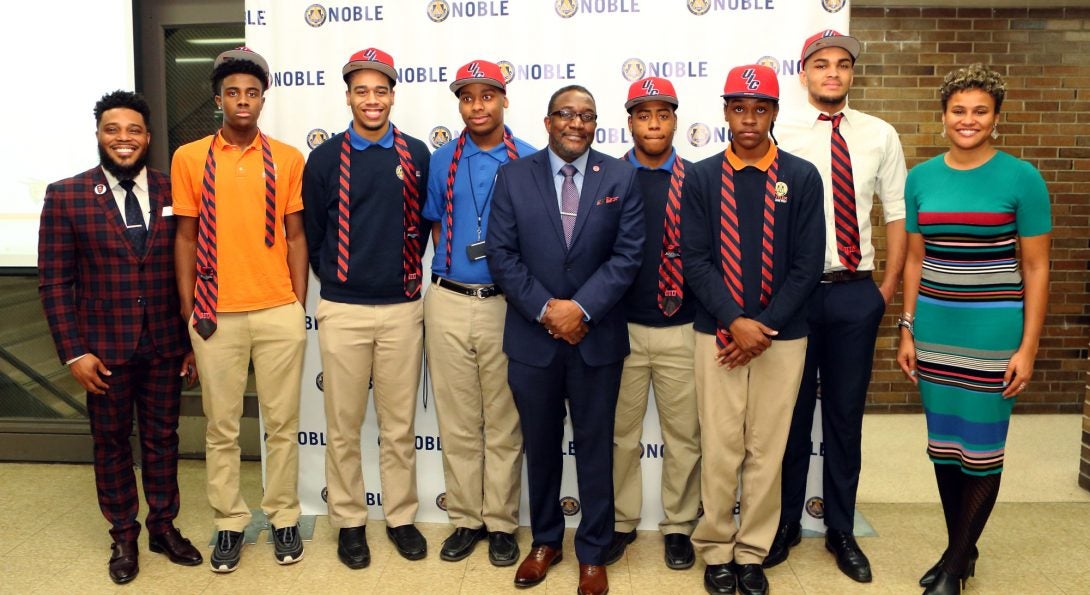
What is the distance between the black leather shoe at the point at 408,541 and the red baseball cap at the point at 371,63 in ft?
5.94

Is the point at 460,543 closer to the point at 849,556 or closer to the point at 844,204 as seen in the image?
the point at 849,556

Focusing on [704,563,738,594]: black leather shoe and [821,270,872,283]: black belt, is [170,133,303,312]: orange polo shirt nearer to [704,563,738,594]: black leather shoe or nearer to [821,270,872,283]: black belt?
[704,563,738,594]: black leather shoe

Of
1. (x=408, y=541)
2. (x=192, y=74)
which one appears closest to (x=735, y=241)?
(x=408, y=541)

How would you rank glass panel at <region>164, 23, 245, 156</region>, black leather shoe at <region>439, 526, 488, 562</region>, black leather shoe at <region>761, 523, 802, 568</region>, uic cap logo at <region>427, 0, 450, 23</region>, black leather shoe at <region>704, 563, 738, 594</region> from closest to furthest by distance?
black leather shoe at <region>704, 563, 738, 594</region>
black leather shoe at <region>761, 523, 802, 568</region>
black leather shoe at <region>439, 526, 488, 562</region>
uic cap logo at <region>427, 0, 450, 23</region>
glass panel at <region>164, 23, 245, 156</region>

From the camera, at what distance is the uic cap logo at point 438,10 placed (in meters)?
3.58

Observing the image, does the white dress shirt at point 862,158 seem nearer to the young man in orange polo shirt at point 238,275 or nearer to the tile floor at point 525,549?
the tile floor at point 525,549

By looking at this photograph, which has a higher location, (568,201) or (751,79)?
(751,79)

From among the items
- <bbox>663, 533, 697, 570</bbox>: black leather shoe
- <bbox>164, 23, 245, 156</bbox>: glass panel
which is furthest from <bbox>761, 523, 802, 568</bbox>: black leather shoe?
<bbox>164, 23, 245, 156</bbox>: glass panel

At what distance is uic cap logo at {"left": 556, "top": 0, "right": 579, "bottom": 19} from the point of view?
3527 mm

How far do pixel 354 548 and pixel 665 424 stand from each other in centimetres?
134

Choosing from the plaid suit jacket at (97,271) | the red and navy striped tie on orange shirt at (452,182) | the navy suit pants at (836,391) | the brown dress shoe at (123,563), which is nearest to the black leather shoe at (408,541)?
the brown dress shoe at (123,563)

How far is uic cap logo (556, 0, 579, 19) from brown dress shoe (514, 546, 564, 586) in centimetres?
219

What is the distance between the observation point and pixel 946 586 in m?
2.93

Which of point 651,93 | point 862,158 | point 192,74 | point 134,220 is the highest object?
point 192,74
